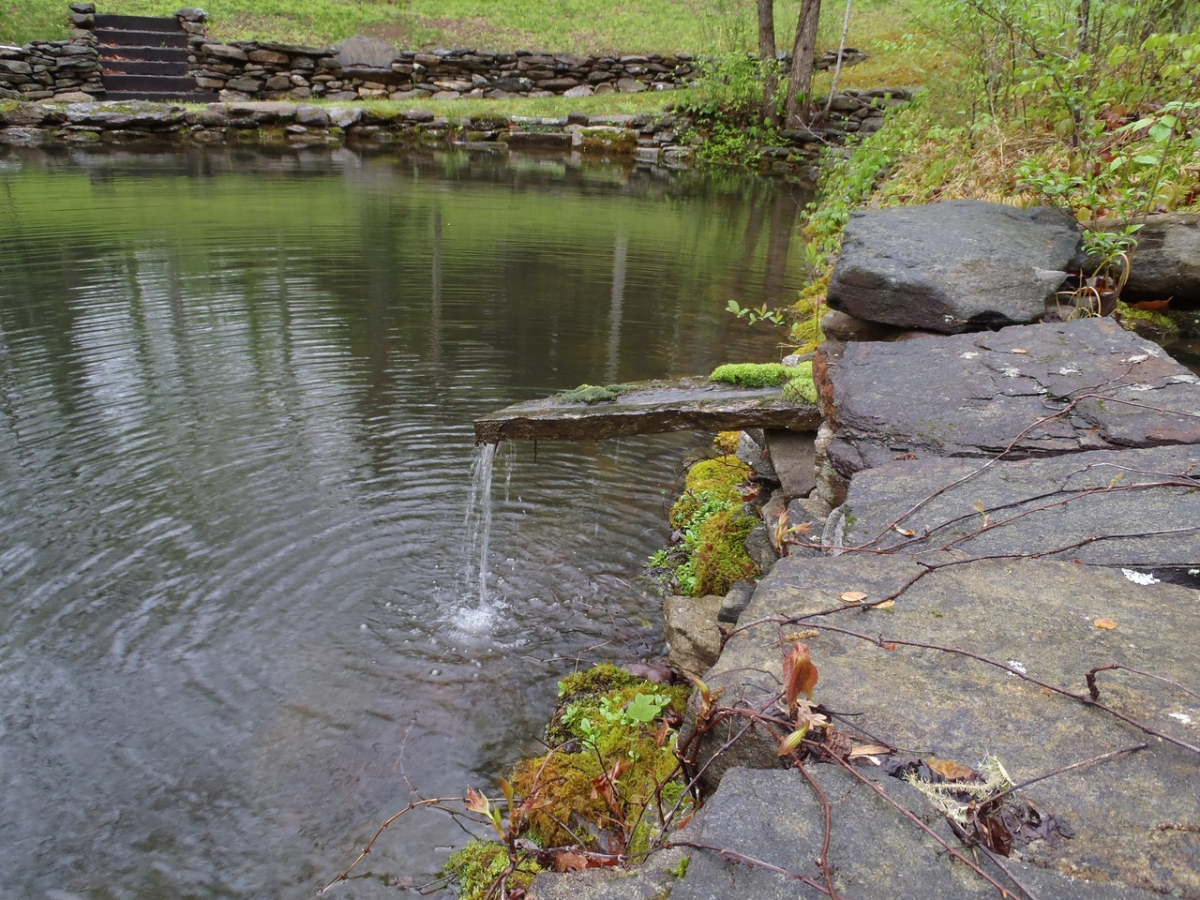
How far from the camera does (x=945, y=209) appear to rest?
201 inches

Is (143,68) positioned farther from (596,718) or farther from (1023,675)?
(1023,675)

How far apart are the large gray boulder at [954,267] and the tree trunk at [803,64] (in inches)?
678


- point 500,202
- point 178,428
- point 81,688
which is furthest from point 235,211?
point 81,688

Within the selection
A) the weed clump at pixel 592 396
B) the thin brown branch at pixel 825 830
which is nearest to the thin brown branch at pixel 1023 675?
the thin brown branch at pixel 825 830

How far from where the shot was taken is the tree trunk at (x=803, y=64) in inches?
813

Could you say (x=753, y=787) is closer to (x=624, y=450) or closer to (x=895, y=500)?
(x=895, y=500)

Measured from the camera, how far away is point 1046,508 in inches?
99.0

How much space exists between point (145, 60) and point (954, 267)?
26.7 meters

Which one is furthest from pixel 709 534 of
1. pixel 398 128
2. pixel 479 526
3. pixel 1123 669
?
pixel 398 128

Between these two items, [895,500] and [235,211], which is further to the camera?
[235,211]

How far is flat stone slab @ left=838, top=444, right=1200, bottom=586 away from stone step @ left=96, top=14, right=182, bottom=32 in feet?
93.6

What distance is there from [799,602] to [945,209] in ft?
12.7

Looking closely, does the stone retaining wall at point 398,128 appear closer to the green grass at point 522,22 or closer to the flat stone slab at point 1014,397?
the green grass at point 522,22

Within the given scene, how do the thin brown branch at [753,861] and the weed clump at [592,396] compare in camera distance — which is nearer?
the thin brown branch at [753,861]
